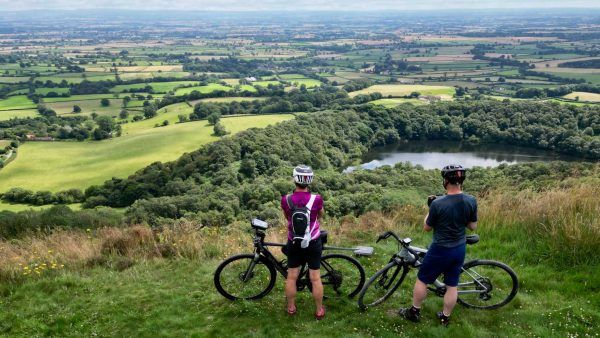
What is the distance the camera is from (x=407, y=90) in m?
113

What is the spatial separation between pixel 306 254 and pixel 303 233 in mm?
508

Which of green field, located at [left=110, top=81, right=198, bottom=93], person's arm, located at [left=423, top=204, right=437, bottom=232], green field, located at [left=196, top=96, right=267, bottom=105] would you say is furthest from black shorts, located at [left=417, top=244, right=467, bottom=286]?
→ green field, located at [left=110, top=81, right=198, bottom=93]

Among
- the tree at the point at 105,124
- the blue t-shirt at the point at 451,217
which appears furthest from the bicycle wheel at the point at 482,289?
the tree at the point at 105,124

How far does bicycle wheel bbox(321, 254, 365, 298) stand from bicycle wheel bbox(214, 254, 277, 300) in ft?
3.02

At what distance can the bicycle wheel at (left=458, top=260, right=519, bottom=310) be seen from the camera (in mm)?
6965

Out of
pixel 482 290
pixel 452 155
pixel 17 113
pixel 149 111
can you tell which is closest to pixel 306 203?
pixel 482 290

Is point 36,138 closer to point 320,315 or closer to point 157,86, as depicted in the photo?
point 157,86

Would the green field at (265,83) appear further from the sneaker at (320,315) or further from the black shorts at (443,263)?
the black shorts at (443,263)

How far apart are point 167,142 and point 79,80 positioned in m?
71.5

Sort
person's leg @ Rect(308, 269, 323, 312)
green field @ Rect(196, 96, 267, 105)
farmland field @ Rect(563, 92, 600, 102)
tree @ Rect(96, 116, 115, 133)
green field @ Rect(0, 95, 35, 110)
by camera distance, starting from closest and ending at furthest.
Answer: person's leg @ Rect(308, 269, 323, 312), tree @ Rect(96, 116, 115, 133), farmland field @ Rect(563, 92, 600, 102), green field @ Rect(0, 95, 35, 110), green field @ Rect(196, 96, 267, 105)

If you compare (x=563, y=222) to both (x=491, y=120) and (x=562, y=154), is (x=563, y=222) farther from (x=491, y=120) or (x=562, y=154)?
(x=491, y=120)

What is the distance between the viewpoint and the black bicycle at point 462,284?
700 cm

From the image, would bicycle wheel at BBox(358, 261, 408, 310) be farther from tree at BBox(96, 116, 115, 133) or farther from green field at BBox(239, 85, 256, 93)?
green field at BBox(239, 85, 256, 93)

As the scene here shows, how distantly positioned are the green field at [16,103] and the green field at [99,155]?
2980 cm
